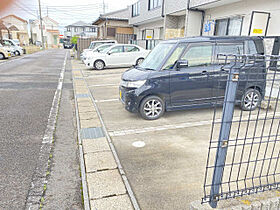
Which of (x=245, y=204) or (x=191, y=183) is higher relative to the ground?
(x=245, y=204)

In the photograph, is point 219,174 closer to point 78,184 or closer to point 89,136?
point 78,184

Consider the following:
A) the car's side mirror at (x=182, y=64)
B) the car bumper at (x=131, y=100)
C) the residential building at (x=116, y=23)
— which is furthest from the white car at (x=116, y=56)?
the residential building at (x=116, y=23)

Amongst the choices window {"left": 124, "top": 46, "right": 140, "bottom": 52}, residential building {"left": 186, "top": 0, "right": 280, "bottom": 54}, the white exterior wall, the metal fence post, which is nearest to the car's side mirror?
the metal fence post

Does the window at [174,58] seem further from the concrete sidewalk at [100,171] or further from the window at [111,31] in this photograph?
the window at [111,31]

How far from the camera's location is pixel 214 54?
5.03 m

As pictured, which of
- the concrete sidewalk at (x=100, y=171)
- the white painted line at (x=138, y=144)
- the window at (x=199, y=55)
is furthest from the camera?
the window at (x=199, y=55)

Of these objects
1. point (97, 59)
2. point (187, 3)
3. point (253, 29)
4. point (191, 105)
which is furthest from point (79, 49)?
point (191, 105)

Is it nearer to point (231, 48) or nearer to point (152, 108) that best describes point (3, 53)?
point (152, 108)

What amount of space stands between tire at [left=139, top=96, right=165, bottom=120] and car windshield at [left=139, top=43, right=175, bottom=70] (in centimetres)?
74

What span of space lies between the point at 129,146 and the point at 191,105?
2.06 metres

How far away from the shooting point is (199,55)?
4.99 meters

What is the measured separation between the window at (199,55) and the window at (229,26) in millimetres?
5367

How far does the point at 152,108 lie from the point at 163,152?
5.11 ft

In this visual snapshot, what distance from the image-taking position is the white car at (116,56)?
13.5 metres
